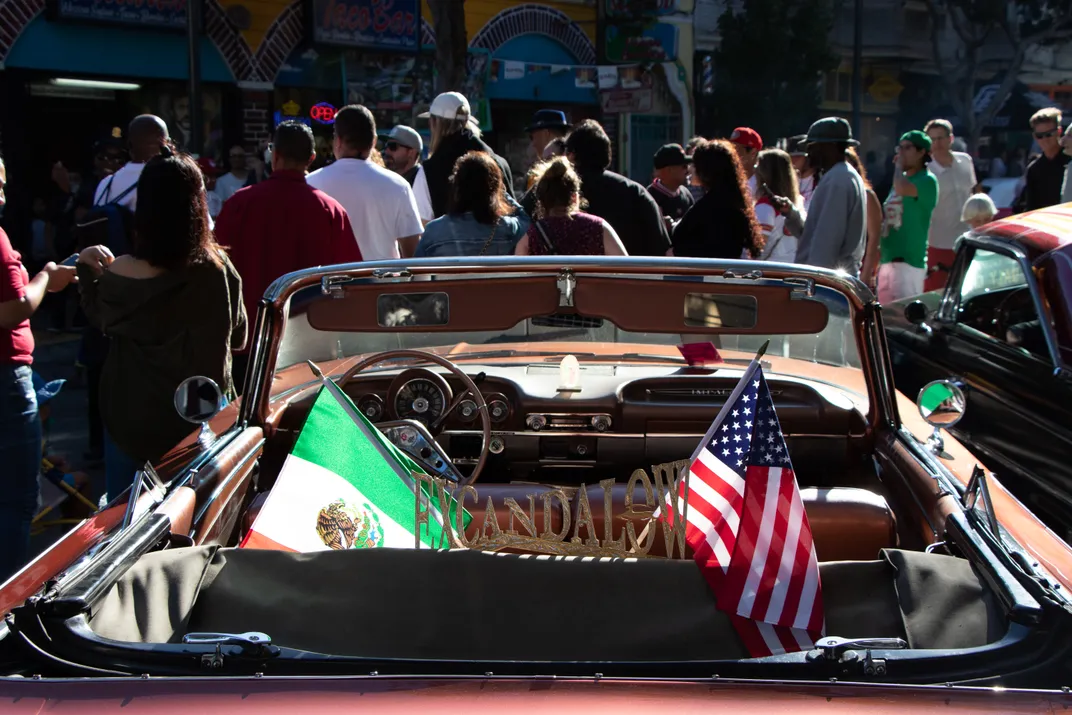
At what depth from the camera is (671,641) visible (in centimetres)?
206

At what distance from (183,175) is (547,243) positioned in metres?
1.77

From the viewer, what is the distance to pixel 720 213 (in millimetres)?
6242

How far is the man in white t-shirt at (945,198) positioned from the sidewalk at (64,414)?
6.44 metres

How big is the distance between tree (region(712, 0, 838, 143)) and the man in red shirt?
20.0 meters

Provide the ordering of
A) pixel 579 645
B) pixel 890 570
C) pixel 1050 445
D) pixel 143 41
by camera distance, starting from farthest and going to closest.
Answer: pixel 143 41
pixel 1050 445
pixel 890 570
pixel 579 645

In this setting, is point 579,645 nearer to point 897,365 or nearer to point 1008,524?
point 1008,524

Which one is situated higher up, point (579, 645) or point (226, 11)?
point (226, 11)

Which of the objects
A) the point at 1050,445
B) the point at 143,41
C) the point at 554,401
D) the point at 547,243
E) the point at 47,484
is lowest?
the point at 47,484

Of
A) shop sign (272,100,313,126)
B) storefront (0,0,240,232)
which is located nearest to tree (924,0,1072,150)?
shop sign (272,100,313,126)

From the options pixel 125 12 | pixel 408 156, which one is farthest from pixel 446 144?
pixel 125 12

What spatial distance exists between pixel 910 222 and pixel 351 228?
14.5ft

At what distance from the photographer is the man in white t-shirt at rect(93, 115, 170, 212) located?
18.5 ft

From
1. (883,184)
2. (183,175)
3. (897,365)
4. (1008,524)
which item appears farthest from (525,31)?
(1008,524)

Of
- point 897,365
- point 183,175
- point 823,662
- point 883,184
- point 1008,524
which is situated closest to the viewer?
point 823,662
